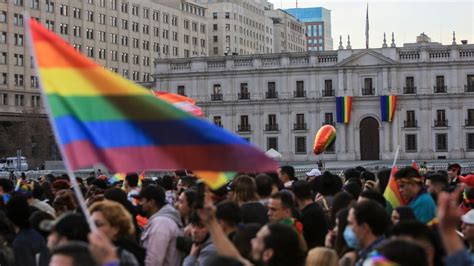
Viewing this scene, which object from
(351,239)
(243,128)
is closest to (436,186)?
(351,239)

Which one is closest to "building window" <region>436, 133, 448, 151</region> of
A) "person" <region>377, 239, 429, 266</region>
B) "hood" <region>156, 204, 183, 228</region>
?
"hood" <region>156, 204, 183, 228</region>

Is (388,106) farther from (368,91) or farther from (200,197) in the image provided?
(200,197)

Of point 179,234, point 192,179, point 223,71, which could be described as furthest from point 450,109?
point 179,234

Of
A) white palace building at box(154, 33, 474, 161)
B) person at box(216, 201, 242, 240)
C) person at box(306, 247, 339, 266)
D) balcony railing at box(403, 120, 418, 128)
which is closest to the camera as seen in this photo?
person at box(306, 247, 339, 266)

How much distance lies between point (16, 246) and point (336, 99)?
2433 inches

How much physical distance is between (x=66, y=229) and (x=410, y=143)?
6351 cm

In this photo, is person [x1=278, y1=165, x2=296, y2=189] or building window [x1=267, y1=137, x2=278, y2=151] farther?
building window [x1=267, y1=137, x2=278, y2=151]

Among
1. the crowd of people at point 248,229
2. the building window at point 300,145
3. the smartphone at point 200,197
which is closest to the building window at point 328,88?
the building window at point 300,145

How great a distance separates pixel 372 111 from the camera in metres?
68.6

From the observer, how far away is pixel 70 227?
6137mm

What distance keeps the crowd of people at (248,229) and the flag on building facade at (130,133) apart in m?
0.39

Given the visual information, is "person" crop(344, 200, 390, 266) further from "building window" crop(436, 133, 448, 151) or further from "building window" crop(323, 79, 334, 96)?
"building window" crop(323, 79, 334, 96)

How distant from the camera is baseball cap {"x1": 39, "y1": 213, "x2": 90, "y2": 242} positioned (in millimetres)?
6062

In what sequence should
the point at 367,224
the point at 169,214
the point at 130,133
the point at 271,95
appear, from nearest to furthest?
the point at 130,133, the point at 367,224, the point at 169,214, the point at 271,95
